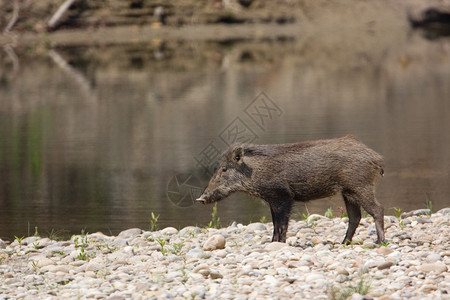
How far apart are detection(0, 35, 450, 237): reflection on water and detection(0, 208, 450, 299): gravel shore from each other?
3.79 feet

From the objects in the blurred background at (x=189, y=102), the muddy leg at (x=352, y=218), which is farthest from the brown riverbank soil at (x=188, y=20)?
the muddy leg at (x=352, y=218)

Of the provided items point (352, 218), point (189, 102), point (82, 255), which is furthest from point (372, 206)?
point (189, 102)

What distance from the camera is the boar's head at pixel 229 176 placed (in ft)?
23.8

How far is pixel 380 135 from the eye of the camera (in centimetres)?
1309

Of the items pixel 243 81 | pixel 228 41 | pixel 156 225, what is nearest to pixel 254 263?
pixel 156 225

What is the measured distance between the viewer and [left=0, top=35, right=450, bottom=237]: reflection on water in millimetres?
9695

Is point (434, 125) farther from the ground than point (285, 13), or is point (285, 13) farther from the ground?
point (285, 13)

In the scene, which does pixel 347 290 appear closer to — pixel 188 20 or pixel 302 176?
pixel 302 176

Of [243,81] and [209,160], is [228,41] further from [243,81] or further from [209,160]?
[209,160]

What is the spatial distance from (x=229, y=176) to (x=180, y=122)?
285 inches

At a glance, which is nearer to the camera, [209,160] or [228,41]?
[209,160]

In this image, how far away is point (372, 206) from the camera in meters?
6.90

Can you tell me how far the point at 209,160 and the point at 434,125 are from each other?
466 cm

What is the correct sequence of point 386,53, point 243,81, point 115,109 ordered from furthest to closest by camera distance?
point 386,53 < point 243,81 < point 115,109
